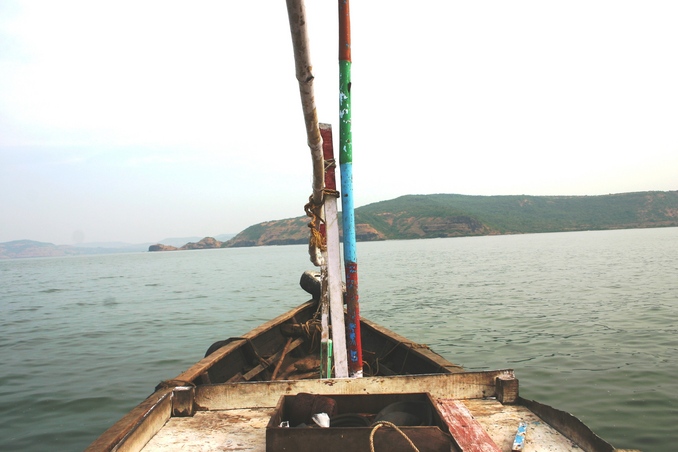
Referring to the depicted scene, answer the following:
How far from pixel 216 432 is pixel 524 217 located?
584 feet

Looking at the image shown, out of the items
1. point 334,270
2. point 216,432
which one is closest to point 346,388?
point 216,432

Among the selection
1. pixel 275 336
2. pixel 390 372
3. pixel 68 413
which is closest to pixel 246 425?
pixel 390 372

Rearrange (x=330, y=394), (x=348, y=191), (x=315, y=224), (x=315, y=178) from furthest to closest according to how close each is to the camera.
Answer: (x=315, y=224)
(x=315, y=178)
(x=348, y=191)
(x=330, y=394)

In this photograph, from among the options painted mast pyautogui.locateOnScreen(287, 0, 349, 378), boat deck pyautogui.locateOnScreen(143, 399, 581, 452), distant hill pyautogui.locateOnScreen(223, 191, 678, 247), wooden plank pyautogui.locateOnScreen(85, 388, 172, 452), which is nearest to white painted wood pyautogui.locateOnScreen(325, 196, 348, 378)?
painted mast pyautogui.locateOnScreen(287, 0, 349, 378)

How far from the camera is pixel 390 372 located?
695cm

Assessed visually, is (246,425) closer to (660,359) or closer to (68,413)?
(68,413)

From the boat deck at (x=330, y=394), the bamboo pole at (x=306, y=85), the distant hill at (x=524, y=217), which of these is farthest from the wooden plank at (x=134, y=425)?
the distant hill at (x=524, y=217)

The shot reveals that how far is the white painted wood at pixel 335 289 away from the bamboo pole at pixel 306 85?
0.28 m

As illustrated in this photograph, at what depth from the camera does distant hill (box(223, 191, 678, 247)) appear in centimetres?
15362

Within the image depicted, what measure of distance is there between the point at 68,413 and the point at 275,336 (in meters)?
3.92

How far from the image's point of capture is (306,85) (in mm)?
3316

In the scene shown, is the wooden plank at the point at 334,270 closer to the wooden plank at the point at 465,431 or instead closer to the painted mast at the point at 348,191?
the painted mast at the point at 348,191

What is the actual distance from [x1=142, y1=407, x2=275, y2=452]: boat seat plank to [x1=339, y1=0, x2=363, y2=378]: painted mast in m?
1.27

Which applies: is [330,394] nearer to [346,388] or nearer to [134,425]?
[346,388]
